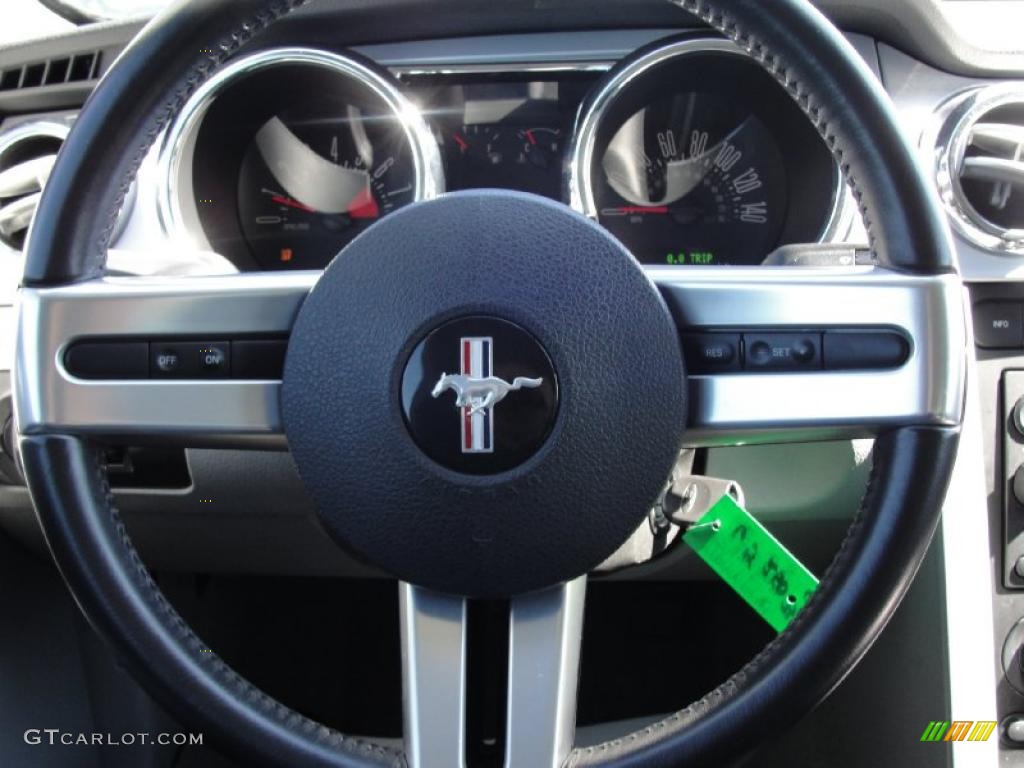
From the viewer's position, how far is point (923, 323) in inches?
30.1

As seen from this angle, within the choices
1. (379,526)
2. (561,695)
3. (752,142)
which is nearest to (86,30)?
(752,142)

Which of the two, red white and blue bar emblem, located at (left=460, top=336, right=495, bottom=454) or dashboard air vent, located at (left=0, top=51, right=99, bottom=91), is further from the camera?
dashboard air vent, located at (left=0, top=51, right=99, bottom=91)

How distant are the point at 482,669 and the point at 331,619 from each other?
39.3 inches

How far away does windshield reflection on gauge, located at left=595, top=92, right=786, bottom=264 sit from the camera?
5.09 feet

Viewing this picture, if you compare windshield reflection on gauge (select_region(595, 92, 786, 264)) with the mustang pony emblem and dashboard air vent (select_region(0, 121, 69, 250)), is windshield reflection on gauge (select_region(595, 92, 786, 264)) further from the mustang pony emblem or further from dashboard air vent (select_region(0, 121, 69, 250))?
the mustang pony emblem

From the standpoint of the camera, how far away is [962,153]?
1.29 metres

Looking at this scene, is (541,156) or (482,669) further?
(541,156)

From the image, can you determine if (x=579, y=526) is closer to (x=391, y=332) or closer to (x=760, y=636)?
(x=391, y=332)

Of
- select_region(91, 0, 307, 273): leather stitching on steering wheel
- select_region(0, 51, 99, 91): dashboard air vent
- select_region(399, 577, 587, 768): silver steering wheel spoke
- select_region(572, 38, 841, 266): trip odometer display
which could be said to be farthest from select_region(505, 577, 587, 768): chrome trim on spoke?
select_region(0, 51, 99, 91): dashboard air vent

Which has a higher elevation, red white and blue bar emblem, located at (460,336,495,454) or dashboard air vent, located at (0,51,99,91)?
dashboard air vent, located at (0,51,99,91)

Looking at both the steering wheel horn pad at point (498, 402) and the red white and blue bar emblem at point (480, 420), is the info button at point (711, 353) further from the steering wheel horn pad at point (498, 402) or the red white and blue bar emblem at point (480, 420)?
the red white and blue bar emblem at point (480, 420)

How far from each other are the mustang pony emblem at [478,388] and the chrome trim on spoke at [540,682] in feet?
0.55

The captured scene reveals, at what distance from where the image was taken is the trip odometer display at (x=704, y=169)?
1.52 m

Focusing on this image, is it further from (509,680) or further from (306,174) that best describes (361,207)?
(509,680)
